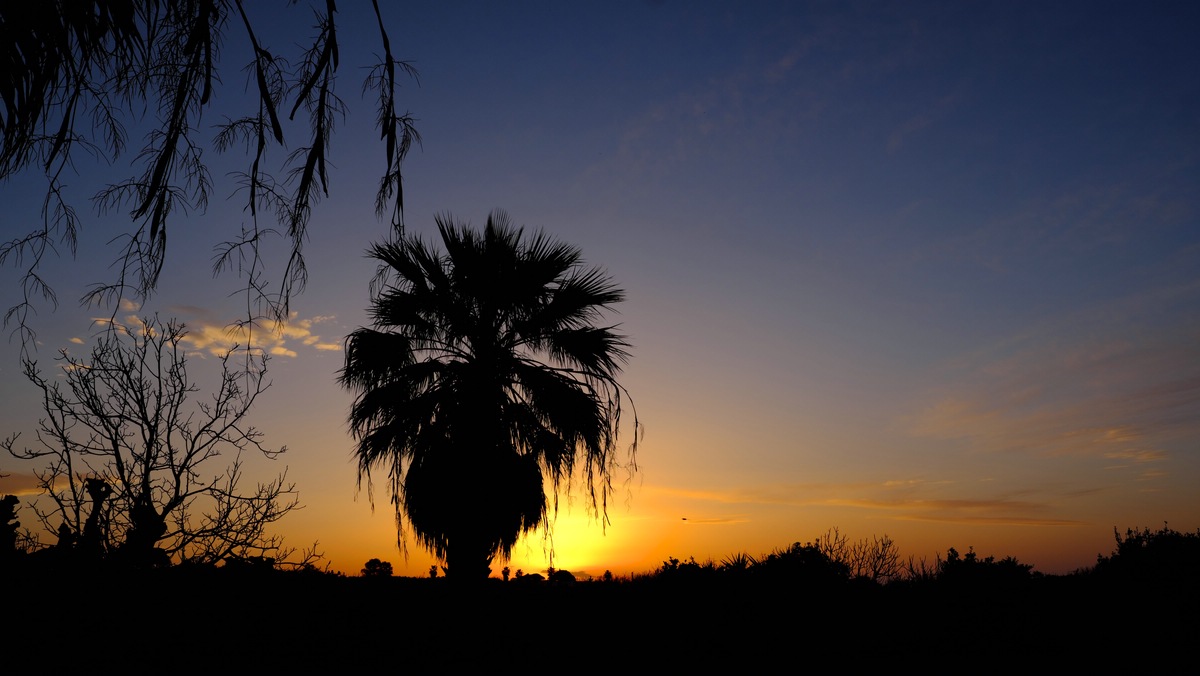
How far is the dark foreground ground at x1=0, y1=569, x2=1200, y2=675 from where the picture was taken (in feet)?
14.0

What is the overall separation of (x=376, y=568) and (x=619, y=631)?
588 cm

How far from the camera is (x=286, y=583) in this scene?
6.33m

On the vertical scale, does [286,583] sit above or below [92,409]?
below

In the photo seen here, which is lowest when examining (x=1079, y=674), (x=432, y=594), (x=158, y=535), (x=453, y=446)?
(x=1079, y=674)

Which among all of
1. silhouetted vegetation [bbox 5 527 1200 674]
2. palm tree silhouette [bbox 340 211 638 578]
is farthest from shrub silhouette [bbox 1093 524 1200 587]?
palm tree silhouette [bbox 340 211 638 578]

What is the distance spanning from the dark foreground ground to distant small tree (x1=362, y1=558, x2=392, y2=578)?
3.26 metres

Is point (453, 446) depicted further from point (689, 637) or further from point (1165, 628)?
point (1165, 628)

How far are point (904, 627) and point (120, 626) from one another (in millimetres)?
5361

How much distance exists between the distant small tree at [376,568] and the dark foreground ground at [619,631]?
3255mm

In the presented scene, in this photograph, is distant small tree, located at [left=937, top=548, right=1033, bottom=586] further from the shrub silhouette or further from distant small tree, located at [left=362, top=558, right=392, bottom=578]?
distant small tree, located at [left=362, top=558, right=392, bottom=578]

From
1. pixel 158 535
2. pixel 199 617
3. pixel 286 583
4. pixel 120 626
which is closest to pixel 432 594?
pixel 286 583

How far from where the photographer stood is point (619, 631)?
491 cm

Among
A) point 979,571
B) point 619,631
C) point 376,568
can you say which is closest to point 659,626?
point 619,631

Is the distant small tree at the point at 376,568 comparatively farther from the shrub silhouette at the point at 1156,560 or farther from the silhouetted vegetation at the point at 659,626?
the shrub silhouette at the point at 1156,560
